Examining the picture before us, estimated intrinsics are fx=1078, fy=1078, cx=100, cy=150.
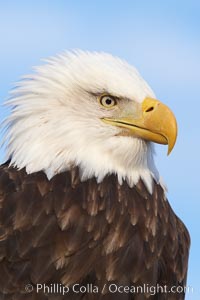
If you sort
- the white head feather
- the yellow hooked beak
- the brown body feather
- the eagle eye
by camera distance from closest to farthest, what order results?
the brown body feather → the yellow hooked beak → the white head feather → the eagle eye

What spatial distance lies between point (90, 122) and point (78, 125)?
10 cm

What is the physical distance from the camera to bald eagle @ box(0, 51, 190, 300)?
25.0 ft

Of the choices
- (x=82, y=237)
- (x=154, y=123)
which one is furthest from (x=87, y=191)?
(x=154, y=123)

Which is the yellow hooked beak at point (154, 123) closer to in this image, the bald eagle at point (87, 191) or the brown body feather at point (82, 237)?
the bald eagle at point (87, 191)

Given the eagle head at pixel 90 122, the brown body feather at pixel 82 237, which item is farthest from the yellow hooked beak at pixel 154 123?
the brown body feather at pixel 82 237

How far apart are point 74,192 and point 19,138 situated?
62cm

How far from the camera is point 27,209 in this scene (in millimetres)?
7695

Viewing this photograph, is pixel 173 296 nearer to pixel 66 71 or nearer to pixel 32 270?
pixel 32 270

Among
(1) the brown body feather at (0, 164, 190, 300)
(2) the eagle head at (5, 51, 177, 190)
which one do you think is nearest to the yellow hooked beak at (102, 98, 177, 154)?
(2) the eagle head at (5, 51, 177, 190)

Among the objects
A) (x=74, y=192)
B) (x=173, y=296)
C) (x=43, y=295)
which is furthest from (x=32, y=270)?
(x=173, y=296)

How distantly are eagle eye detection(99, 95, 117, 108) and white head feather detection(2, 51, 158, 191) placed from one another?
4 centimetres

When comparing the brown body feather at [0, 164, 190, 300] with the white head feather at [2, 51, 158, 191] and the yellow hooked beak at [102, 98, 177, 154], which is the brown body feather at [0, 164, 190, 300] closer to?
the white head feather at [2, 51, 158, 191]

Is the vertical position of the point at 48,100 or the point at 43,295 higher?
the point at 48,100

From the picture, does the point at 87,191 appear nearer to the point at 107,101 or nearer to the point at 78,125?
the point at 78,125
